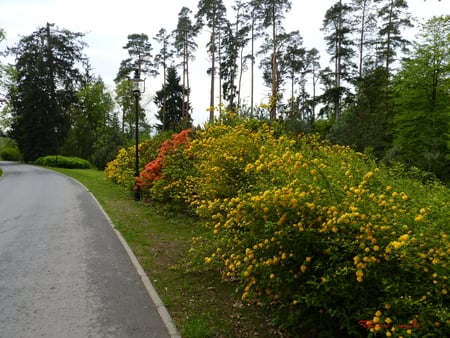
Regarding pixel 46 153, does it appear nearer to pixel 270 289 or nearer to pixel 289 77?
pixel 289 77

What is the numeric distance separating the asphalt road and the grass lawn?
26 centimetres

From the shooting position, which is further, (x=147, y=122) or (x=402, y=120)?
(x=147, y=122)

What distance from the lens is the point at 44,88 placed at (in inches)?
1457

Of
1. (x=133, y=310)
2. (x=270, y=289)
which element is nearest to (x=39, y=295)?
(x=133, y=310)

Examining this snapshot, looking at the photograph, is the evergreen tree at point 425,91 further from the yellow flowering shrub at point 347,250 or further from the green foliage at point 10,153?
the green foliage at point 10,153

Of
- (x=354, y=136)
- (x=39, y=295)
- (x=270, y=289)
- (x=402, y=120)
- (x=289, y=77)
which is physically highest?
(x=289, y=77)

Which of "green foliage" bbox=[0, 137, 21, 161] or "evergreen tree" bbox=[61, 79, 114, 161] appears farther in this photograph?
"green foliage" bbox=[0, 137, 21, 161]

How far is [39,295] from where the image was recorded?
14.7 ft

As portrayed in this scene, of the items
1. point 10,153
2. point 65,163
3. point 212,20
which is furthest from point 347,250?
point 10,153

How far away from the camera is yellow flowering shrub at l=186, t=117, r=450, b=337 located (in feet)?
A: 7.91

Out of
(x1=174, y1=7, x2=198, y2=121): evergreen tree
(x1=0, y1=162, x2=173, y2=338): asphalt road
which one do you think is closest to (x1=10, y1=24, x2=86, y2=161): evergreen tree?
(x1=174, y1=7, x2=198, y2=121): evergreen tree

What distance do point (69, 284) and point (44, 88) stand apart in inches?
1493

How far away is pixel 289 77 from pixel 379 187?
127 ft

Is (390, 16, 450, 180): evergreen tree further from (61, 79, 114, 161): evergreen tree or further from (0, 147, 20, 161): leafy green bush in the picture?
(0, 147, 20, 161): leafy green bush
